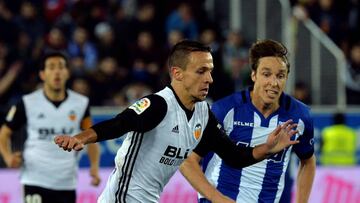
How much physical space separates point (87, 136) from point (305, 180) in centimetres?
243

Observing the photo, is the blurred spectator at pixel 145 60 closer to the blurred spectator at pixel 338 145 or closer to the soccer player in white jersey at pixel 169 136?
the blurred spectator at pixel 338 145

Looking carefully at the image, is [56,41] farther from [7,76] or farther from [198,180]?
[198,180]

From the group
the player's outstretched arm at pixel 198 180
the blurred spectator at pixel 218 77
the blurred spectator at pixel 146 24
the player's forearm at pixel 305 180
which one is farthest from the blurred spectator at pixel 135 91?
the player's outstretched arm at pixel 198 180

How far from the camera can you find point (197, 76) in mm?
6266

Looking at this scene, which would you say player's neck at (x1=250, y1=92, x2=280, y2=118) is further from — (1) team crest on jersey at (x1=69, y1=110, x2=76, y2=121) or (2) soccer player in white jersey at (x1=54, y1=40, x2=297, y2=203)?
(1) team crest on jersey at (x1=69, y1=110, x2=76, y2=121)

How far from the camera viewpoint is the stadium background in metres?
15.0

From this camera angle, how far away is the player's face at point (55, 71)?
9320 millimetres

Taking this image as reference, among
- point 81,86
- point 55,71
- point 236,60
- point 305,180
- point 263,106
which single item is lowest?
point 305,180

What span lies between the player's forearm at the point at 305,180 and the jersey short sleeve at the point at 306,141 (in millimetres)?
96

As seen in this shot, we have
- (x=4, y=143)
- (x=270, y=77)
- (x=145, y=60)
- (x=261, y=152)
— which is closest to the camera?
(x=261, y=152)

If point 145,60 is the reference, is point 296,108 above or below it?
below

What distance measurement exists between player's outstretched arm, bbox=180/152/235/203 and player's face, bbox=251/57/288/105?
0.70m

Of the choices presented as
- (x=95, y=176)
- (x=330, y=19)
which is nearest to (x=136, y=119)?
(x=95, y=176)

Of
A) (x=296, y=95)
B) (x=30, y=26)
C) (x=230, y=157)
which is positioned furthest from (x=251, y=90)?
(x=30, y=26)
